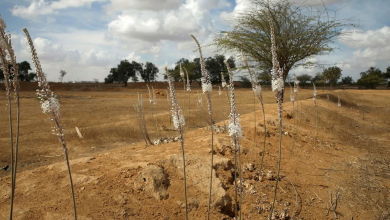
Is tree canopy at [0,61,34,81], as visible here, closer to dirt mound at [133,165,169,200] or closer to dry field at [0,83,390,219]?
dry field at [0,83,390,219]

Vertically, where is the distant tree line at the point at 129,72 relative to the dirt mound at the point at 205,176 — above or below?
above

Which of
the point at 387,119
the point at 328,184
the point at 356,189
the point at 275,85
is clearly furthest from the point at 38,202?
the point at 387,119

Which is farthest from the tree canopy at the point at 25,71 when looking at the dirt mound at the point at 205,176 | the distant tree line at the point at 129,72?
the dirt mound at the point at 205,176

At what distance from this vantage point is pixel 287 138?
721cm

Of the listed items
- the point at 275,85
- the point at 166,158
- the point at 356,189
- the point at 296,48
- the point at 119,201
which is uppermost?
the point at 296,48

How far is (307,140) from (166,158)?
15.8 ft

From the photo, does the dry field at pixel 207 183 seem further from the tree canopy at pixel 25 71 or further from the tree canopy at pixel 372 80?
the tree canopy at pixel 25 71

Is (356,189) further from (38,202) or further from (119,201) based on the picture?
(38,202)

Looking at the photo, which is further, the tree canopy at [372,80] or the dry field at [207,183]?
the tree canopy at [372,80]

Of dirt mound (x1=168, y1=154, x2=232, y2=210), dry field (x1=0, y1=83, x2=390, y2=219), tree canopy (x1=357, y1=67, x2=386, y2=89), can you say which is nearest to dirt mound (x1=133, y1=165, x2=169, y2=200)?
dry field (x1=0, y1=83, x2=390, y2=219)

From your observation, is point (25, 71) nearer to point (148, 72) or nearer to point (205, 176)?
point (148, 72)

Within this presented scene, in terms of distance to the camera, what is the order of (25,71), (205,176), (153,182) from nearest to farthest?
1. (153,182)
2. (205,176)
3. (25,71)

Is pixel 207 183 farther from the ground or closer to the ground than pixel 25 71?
closer to the ground

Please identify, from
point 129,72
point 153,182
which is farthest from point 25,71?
point 153,182
